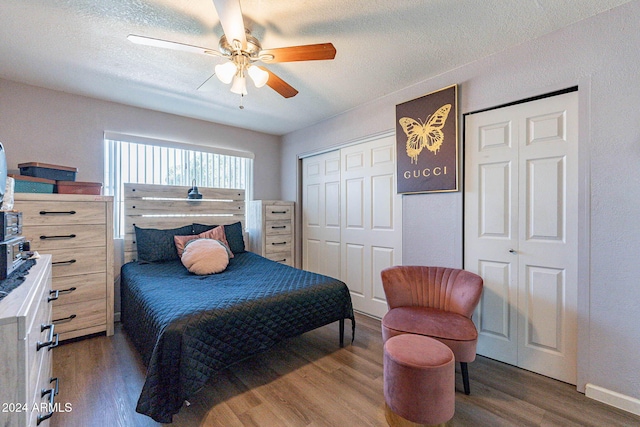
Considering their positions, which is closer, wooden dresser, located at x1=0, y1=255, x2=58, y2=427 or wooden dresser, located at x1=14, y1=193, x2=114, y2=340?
wooden dresser, located at x1=0, y1=255, x2=58, y2=427

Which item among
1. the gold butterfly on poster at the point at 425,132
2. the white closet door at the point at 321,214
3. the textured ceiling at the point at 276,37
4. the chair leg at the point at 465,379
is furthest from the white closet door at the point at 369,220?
the chair leg at the point at 465,379

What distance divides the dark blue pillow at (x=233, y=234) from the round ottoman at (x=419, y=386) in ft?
7.85

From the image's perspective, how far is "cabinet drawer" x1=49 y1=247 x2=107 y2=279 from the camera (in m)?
2.35

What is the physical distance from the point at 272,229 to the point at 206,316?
2234 mm

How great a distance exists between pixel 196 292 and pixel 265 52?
1.66 m

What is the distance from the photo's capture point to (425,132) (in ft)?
8.41

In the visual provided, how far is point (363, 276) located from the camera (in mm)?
3285

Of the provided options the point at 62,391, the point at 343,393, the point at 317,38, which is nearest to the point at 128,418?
the point at 62,391

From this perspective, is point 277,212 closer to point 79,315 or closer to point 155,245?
point 155,245

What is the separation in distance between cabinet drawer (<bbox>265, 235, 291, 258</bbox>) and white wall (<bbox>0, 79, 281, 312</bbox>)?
5.12ft

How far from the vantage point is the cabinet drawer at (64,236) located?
89.1 inches

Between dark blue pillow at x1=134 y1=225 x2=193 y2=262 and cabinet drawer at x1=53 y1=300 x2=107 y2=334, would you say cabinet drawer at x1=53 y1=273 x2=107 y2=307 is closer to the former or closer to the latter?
cabinet drawer at x1=53 y1=300 x2=107 y2=334

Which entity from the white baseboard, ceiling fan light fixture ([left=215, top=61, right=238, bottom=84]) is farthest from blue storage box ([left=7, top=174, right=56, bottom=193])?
the white baseboard

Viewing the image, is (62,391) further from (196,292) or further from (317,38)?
(317,38)
